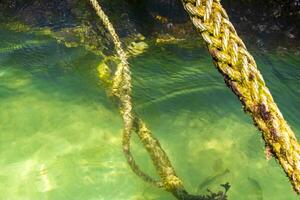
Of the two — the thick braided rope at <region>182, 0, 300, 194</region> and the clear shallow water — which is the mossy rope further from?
the clear shallow water

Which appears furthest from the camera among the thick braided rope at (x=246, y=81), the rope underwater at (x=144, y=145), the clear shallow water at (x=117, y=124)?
the clear shallow water at (x=117, y=124)

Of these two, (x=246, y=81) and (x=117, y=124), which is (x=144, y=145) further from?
(x=246, y=81)

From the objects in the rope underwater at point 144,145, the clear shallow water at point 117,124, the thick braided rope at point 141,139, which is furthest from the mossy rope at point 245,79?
the clear shallow water at point 117,124

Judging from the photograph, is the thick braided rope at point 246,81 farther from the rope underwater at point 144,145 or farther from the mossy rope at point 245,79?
the rope underwater at point 144,145

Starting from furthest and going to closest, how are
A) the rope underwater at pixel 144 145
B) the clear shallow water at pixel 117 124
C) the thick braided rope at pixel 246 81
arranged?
the clear shallow water at pixel 117 124
the rope underwater at pixel 144 145
the thick braided rope at pixel 246 81

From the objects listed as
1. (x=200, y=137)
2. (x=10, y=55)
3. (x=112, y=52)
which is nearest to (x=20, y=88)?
(x=10, y=55)

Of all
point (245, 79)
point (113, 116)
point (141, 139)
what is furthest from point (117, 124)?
point (245, 79)
